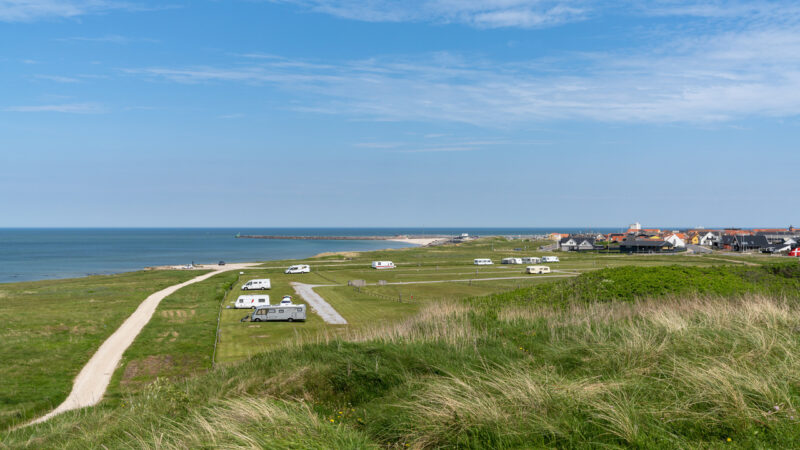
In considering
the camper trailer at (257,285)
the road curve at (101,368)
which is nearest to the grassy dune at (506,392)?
the road curve at (101,368)

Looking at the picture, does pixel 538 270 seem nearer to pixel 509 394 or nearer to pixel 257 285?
pixel 257 285

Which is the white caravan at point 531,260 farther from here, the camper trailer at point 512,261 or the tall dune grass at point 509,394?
the tall dune grass at point 509,394

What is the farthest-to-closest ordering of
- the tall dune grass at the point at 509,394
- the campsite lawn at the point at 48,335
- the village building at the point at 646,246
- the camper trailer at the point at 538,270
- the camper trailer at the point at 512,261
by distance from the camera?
the village building at the point at 646,246, the camper trailer at the point at 512,261, the camper trailer at the point at 538,270, the campsite lawn at the point at 48,335, the tall dune grass at the point at 509,394

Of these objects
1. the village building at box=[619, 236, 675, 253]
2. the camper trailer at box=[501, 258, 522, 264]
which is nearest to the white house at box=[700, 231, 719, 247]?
the village building at box=[619, 236, 675, 253]

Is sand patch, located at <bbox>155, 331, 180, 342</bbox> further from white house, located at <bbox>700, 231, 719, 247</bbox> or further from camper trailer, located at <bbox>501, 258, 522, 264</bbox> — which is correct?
white house, located at <bbox>700, 231, 719, 247</bbox>

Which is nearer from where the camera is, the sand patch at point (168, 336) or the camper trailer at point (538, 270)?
the sand patch at point (168, 336)

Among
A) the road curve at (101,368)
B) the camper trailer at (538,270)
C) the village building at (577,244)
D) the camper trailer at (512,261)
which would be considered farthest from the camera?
the village building at (577,244)

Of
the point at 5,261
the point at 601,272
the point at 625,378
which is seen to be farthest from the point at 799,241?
the point at 5,261
